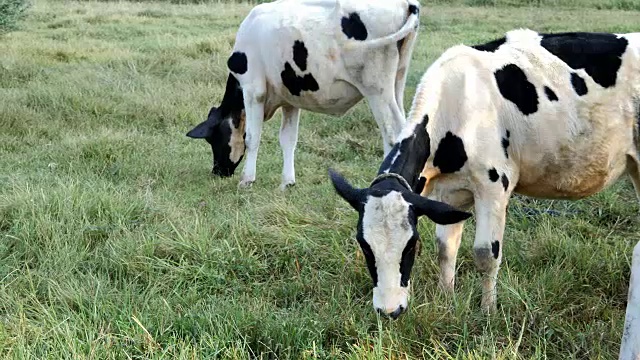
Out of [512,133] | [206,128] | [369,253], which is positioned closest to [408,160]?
[369,253]

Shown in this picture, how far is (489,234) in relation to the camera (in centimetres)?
388

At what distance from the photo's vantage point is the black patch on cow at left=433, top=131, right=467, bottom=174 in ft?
12.3

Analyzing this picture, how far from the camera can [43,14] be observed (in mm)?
20359

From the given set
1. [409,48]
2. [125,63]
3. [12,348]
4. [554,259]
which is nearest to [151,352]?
[12,348]

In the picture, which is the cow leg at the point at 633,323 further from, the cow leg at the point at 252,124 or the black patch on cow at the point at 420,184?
the cow leg at the point at 252,124

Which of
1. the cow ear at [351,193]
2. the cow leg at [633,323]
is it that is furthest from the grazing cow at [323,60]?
the cow leg at [633,323]

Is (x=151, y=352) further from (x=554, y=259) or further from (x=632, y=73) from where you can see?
(x=632, y=73)

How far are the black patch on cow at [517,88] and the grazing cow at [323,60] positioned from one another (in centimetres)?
211

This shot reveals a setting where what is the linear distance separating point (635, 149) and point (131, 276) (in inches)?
125

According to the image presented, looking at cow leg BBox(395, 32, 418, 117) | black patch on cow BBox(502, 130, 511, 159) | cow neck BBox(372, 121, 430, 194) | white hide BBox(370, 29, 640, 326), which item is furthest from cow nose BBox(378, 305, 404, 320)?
cow leg BBox(395, 32, 418, 117)

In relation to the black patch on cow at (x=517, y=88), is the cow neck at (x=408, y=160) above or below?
below

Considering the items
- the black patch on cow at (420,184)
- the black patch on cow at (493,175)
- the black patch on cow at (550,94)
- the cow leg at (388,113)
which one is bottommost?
the cow leg at (388,113)

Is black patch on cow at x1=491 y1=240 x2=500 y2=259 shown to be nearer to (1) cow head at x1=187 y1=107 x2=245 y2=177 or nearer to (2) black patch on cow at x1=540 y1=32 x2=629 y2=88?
(2) black patch on cow at x1=540 y1=32 x2=629 y2=88

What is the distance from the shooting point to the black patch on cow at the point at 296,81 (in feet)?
20.9
